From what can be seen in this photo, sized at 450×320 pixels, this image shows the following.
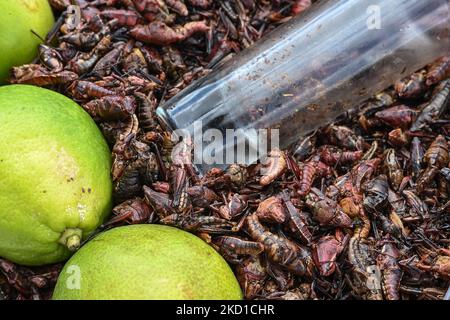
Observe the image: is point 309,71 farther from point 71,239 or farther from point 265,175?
point 71,239

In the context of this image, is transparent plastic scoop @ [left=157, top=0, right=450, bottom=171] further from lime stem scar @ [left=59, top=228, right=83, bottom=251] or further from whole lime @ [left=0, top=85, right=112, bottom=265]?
lime stem scar @ [left=59, top=228, right=83, bottom=251]

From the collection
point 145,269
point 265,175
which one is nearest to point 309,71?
point 265,175

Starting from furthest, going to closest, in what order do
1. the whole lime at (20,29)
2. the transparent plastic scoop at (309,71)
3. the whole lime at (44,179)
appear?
1. the transparent plastic scoop at (309,71)
2. the whole lime at (20,29)
3. the whole lime at (44,179)

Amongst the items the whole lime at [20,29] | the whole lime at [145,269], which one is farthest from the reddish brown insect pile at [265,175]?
the whole lime at [145,269]

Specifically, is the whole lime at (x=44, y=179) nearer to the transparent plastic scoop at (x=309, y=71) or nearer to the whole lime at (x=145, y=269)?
the whole lime at (x=145, y=269)

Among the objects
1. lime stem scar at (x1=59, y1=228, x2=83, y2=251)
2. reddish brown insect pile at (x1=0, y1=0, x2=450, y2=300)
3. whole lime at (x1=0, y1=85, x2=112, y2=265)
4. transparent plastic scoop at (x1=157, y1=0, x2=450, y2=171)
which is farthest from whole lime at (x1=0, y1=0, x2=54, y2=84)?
lime stem scar at (x1=59, y1=228, x2=83, y2=251)
